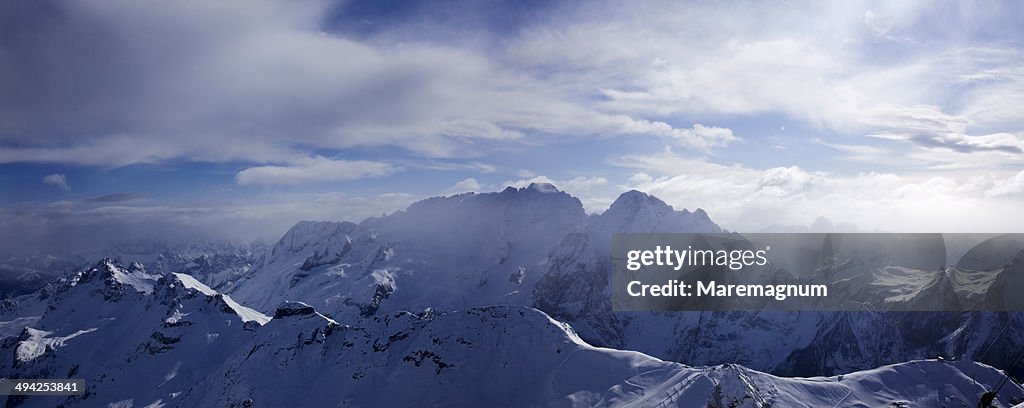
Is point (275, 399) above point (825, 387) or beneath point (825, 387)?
beneath

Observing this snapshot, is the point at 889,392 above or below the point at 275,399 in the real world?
above

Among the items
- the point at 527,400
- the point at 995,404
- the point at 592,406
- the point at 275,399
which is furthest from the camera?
the point at 275,399

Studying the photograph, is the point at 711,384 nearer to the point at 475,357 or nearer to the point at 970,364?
the point at 970,364

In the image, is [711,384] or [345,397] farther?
[345,397]

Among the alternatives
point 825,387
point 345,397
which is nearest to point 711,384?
point 825,387

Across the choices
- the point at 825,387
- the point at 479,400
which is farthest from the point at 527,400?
the point at 825,387

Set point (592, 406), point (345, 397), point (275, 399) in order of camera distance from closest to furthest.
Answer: point (592, 406) < point (345, 397) < point (275, 399)

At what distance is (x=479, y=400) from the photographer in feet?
574

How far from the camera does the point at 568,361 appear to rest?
174 m

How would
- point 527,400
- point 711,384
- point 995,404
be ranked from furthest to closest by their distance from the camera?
point 527,400
point 711,384
point 995,404

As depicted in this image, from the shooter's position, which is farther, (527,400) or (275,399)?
(275,399)

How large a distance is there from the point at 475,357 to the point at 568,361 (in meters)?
29.9

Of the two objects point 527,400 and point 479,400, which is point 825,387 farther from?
point 479,400

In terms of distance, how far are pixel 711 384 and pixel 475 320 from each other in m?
81.6
